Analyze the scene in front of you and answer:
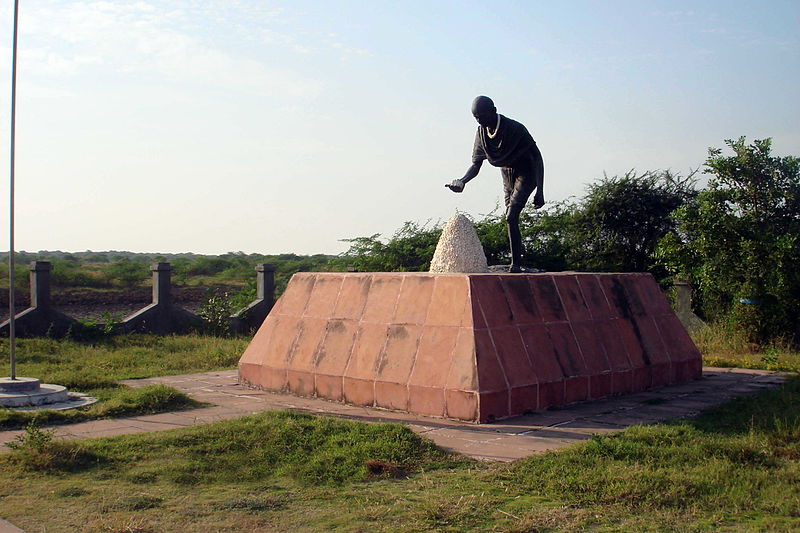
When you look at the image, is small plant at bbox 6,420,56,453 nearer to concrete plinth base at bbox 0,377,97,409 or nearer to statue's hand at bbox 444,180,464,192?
concrete plinth base at bbox 0,377,97,409

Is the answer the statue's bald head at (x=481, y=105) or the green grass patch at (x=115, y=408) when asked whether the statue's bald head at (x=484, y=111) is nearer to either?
the statue's bald head at (x=481, y=105)

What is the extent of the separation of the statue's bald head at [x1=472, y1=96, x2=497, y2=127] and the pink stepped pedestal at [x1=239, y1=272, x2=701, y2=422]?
181 centimetres

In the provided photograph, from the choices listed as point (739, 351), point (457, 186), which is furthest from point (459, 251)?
point (739, 351)

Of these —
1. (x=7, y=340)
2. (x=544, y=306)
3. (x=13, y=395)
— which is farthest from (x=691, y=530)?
(x=7, y=340)

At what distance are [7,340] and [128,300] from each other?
1539 cm

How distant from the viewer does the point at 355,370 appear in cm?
817

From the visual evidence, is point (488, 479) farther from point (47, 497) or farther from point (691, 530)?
point (47, 497)

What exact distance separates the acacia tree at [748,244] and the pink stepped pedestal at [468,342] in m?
3.67

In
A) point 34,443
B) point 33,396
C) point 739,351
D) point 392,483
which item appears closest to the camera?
point 392,483

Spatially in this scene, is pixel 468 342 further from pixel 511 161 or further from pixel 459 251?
pixel 511 161

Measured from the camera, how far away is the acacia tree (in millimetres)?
12992

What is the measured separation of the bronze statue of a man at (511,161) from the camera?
905 cm

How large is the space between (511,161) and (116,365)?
6493mm

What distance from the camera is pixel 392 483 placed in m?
5.07
